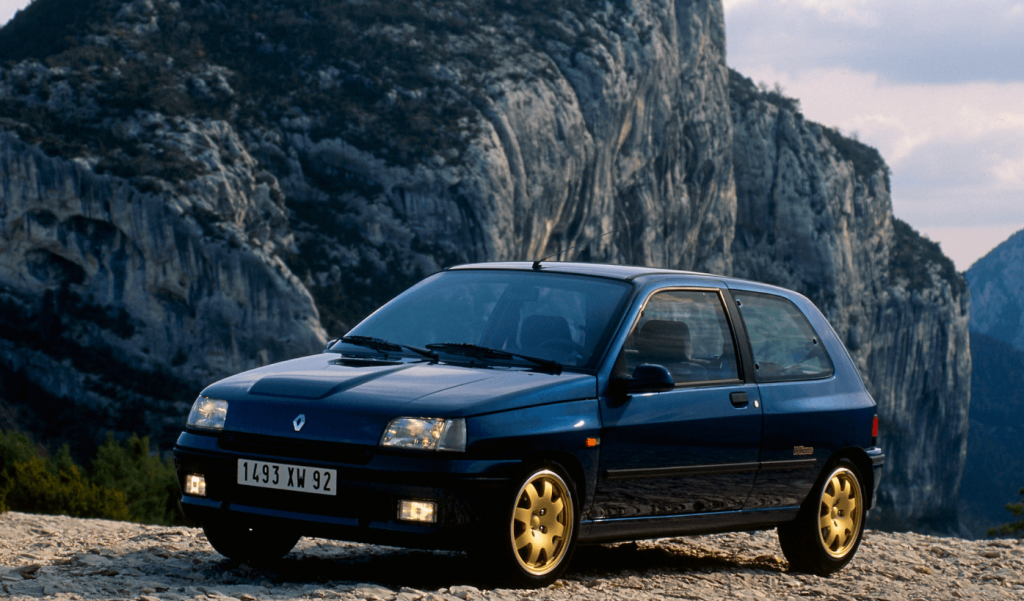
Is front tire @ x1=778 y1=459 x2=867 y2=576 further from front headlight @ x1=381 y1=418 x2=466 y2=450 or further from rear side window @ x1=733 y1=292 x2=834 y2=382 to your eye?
front headlight @ x1=381 y1=418 x2=466 y2=450

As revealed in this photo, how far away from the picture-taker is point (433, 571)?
545 cm

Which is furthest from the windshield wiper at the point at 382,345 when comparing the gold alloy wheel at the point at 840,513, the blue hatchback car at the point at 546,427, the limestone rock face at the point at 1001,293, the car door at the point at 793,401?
the limestone rock face at the point at 1001,293

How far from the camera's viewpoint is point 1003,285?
17162 centimetres

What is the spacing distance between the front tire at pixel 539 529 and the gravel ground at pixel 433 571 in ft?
0.31

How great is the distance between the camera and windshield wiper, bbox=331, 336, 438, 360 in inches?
212

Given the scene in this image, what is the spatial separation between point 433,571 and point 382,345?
1.12 metres

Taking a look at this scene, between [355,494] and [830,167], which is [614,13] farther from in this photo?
[355,494]

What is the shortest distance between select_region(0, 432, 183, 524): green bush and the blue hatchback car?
6.59 meters

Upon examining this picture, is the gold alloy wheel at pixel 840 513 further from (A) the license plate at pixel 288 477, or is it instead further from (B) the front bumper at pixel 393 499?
(A) the license plate at pixel 288 477

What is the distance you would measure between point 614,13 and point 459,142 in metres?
18.1

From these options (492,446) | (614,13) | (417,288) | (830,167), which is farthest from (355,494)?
(830,167)

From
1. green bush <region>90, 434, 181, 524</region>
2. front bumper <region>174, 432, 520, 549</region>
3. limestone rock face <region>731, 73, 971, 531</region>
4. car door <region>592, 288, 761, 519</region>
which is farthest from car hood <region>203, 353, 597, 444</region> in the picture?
limestone rock face <region>731, 73, 971, 531</region>

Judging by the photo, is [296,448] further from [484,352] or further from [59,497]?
[59,497]

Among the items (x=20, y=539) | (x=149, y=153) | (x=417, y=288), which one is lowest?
(x=20, y=539)
